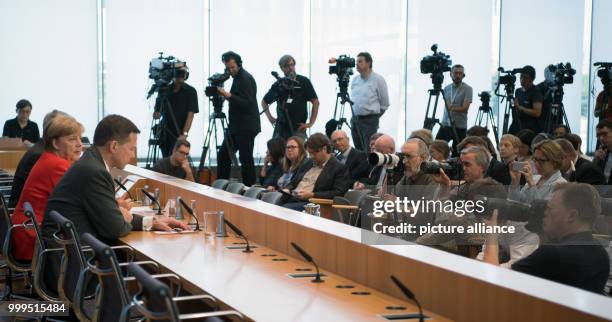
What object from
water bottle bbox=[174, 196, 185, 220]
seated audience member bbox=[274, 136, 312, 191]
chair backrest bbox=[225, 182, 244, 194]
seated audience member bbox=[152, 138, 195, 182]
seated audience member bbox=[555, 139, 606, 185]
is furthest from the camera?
seated audience member bbox=[152, 138, 195, 182]

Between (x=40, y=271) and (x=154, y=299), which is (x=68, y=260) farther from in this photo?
(x=154, y=299)

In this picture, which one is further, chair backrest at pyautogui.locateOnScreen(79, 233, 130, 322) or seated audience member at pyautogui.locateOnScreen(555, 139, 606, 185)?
seated audience member at pyautogui.locateOnScreen(555, 139, 606, 185)

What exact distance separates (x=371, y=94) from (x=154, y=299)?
23.5 ft

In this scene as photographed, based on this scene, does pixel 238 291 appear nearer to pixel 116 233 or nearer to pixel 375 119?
pixel 116 233

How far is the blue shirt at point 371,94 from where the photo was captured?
9.38m

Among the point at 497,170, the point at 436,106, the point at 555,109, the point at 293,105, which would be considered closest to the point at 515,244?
the point at 497,170

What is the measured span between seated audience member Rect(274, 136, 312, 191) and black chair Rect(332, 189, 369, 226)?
3.77 ft

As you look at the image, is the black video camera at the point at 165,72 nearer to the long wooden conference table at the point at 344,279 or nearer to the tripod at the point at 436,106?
the tripod at the point at 436,106

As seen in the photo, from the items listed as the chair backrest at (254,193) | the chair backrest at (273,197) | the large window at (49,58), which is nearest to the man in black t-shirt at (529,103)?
the chair backrest at (254,193)

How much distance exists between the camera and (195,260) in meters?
3.77

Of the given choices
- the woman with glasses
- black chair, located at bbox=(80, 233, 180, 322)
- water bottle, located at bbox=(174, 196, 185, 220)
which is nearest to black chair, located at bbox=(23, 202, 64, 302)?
black chair, located at bbox=(80, 233, 180, 322)

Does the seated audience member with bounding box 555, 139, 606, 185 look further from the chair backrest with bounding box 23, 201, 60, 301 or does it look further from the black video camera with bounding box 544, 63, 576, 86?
the black video camera with bounding box 544, 63, 576, 86

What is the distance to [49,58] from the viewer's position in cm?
1088

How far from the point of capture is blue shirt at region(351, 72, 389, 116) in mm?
9383
